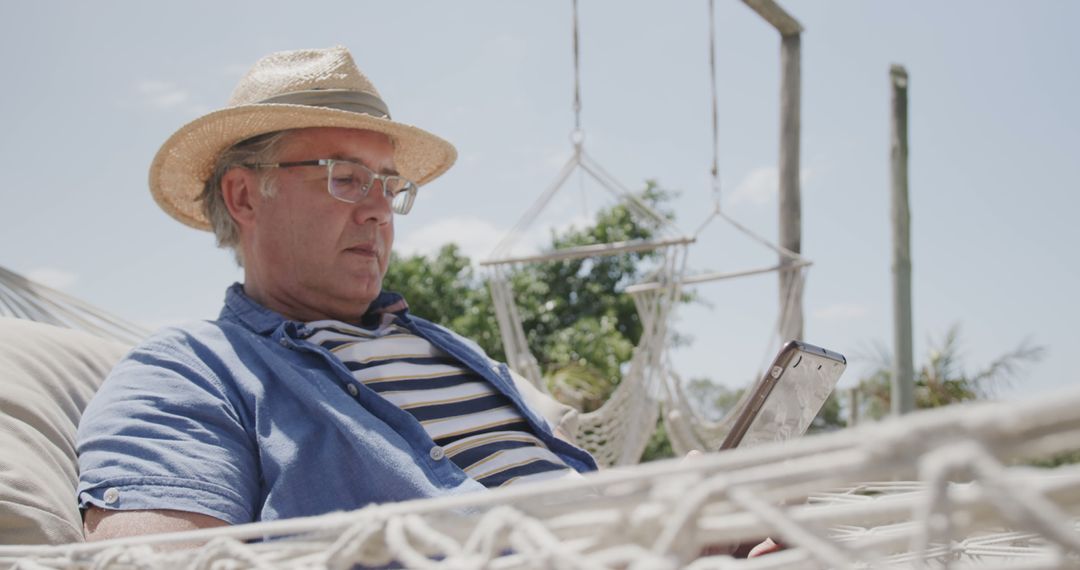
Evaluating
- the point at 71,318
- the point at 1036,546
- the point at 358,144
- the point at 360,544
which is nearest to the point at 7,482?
the point at 360,544

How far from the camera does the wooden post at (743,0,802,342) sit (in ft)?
13.4

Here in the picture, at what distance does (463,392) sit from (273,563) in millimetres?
883

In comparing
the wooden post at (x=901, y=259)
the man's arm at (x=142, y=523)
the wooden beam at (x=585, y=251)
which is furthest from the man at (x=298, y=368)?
the wooden post at (x=901, y=259)

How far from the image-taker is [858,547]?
1.31ft

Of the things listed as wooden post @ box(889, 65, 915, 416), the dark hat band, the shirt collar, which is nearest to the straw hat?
the dark hat band

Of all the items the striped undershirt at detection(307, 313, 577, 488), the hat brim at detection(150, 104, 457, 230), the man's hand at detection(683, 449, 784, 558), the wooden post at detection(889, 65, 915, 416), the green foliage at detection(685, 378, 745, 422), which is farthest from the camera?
the green foliage at detection(685, 378, 745, 422)

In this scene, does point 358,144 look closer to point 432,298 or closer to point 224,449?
point 224,449

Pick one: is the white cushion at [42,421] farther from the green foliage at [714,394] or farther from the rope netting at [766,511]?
the green foliage at [714,394]

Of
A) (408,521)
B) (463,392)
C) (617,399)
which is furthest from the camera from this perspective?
(617,399)

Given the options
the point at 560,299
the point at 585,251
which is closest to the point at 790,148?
the point at 585,251

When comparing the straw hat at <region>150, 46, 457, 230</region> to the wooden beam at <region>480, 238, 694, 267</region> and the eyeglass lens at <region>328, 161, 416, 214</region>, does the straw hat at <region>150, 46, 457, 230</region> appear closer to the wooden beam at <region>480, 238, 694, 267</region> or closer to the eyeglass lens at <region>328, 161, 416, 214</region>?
the eyeglass lens at <region>328, 161, 416, 214</region>

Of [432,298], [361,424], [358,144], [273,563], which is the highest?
[432,298]

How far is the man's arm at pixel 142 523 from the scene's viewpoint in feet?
3.31

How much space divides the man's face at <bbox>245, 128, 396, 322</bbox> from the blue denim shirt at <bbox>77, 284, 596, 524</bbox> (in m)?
0.19
